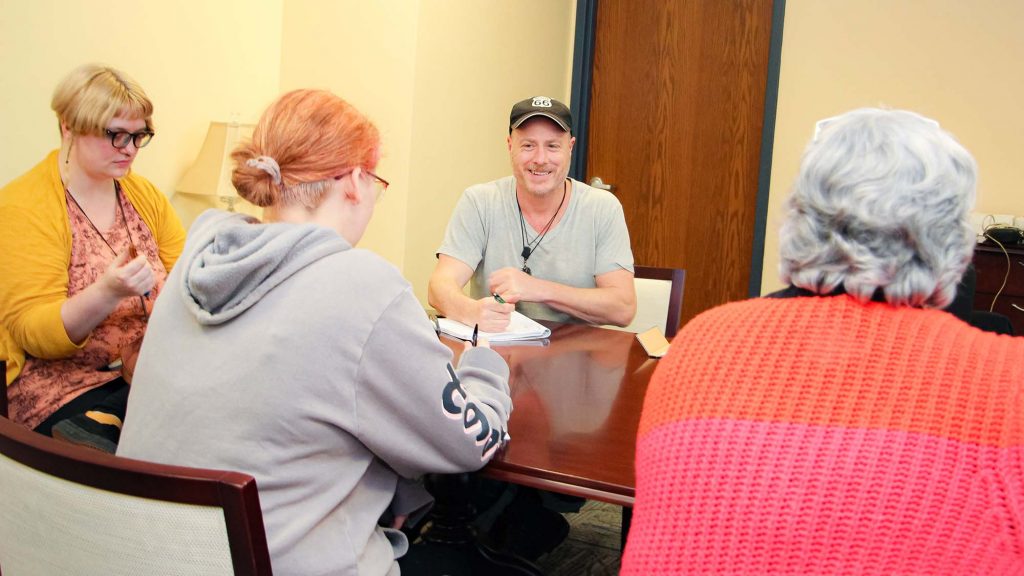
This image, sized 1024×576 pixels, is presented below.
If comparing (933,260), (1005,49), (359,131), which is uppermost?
(1005,49)

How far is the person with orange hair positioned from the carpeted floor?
130 cm

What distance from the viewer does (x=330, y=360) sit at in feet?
3.60

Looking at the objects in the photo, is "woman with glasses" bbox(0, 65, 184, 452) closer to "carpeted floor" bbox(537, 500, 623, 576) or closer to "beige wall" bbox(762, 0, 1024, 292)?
"carpeted floor" bbox(537, 500, 623, 576)

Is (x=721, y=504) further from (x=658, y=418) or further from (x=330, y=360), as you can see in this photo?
(x=330, y=360)

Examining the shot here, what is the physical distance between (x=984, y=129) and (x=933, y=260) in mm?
3294

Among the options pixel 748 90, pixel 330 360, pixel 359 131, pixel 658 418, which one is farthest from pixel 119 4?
pixel 748 90

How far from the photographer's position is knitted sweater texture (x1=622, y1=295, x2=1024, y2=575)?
2.81ft

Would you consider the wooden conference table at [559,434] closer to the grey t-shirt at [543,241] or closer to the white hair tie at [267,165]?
the grey t-shirt at [543,241]

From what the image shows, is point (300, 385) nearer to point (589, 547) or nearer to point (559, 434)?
point (559, 434)

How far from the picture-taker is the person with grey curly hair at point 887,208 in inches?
36.4

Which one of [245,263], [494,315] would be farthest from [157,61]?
[245,263]

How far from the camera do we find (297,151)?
1275 millimetres

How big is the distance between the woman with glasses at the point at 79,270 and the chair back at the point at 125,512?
767 millimetres

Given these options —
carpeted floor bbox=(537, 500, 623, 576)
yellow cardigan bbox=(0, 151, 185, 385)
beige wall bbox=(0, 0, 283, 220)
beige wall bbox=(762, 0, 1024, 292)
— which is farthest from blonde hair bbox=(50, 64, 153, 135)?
beige wall bbox=(762, 0, 1024, 292)
